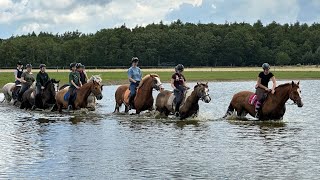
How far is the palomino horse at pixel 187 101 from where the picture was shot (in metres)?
22.1

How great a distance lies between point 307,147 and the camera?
15.9 m

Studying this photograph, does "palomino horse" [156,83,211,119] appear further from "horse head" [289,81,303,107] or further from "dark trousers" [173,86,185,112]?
"horse head" [289,81,303,107]

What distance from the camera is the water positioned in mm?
12820

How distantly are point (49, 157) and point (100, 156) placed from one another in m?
1.15

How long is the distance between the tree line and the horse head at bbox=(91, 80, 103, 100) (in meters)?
112

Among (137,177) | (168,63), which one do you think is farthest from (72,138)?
(168,63)

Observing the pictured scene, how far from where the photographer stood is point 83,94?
26062mm

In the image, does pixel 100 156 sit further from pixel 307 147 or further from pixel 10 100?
pixel 10 100

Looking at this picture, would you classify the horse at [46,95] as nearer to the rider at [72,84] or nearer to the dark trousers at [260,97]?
the rider at [72,84]

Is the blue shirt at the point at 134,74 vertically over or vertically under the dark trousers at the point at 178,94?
over

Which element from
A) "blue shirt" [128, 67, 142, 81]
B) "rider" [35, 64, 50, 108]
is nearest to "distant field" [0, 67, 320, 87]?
"rider" [35, 64, 50, 108]

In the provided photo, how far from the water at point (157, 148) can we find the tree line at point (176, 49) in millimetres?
115086

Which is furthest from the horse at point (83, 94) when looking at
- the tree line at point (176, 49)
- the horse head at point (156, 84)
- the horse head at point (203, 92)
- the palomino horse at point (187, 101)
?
the tree line at point (176, 49)

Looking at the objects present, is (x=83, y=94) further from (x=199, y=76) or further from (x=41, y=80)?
(x=199, y=76)
